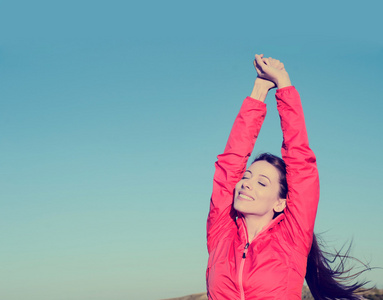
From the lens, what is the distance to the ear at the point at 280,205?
542 centimetres

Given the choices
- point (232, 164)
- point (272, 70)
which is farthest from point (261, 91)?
point (232, 164)

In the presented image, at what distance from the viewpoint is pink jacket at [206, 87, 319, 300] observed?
15.8 ft

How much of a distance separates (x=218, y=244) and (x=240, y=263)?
439mm

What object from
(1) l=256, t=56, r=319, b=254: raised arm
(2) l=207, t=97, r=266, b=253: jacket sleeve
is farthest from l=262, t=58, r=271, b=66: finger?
(1) l=256, t=56, r=319, b=254: raised arm

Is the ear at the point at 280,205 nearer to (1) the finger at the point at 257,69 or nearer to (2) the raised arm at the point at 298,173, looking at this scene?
(2) the raised arm at the point at 298,173

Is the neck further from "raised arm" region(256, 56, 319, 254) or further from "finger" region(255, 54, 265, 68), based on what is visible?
"finger" region(255, 54, 265, 68)

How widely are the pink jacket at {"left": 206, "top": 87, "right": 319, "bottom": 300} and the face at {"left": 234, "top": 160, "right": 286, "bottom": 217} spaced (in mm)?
155

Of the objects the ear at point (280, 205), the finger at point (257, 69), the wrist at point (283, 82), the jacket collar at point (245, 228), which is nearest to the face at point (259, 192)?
the ear at point (280, 205)

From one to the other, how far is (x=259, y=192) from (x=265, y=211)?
8.4 inches

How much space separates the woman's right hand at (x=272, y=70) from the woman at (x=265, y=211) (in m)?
0.01

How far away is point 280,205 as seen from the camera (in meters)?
5.43

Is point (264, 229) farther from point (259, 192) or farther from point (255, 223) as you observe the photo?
point (259, 192)

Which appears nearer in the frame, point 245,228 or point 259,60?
point 245,228

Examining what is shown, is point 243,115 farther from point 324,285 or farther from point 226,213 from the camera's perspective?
point 324,285
